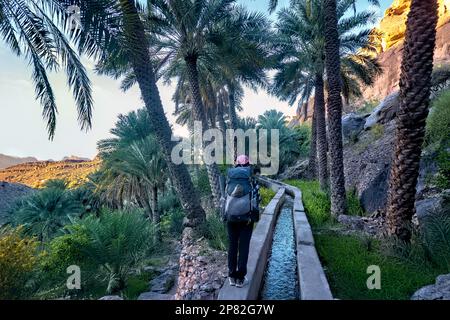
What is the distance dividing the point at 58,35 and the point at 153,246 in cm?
1016

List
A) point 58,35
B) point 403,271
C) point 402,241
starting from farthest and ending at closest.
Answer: point 58,35 < point 402,241 < point 403,271

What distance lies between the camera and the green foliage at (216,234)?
264 inches

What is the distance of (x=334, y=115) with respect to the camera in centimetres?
979

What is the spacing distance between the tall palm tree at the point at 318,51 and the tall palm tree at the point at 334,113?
5789 millimetres

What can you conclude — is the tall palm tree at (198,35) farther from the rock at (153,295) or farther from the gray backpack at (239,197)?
the gray backpack at (239,197)

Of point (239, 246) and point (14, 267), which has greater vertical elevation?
point (239, 246)

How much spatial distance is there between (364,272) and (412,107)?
3.30 metres

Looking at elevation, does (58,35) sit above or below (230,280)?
above

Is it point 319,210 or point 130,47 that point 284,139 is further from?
point 130,47

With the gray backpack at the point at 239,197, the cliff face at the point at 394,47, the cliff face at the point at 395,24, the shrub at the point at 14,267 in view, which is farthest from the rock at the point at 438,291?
the cliff face at the point at 395,24

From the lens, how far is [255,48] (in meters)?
13.1

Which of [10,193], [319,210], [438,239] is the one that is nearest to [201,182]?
[319,210]
